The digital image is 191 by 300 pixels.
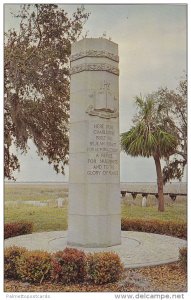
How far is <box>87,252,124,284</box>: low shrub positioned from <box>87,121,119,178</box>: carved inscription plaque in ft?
11.7

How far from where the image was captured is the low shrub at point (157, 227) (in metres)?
14.9

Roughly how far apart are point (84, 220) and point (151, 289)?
12.9 feet

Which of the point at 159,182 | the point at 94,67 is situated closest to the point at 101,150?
the point at 94,67

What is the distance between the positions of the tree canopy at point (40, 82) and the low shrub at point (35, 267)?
28.8 feet

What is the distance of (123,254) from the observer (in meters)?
10.9

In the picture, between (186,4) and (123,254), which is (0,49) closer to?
(186,4)

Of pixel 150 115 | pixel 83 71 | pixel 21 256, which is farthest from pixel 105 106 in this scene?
pixel 150 115

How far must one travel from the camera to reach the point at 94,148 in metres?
11.9

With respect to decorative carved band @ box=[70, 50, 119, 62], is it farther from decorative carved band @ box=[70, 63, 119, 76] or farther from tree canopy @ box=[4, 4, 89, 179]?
tree canopy @ box=[4, 4, 89, 179]

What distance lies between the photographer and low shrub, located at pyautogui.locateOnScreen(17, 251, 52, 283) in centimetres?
878

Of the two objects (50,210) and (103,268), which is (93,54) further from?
(50,210)

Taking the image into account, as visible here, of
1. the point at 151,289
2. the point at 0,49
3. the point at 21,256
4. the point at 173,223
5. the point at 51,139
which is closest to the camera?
the point at 151,289

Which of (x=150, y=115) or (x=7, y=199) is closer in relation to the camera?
(x=7, y=199)

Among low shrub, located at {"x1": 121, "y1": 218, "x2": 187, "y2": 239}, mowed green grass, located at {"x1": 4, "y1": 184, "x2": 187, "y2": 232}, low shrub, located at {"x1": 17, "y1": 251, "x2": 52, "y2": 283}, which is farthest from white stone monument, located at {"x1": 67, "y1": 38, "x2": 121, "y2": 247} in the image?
mowed green grass, located at {"x1": 4, "y1": 184, "x2": 187, "y2": 232}
